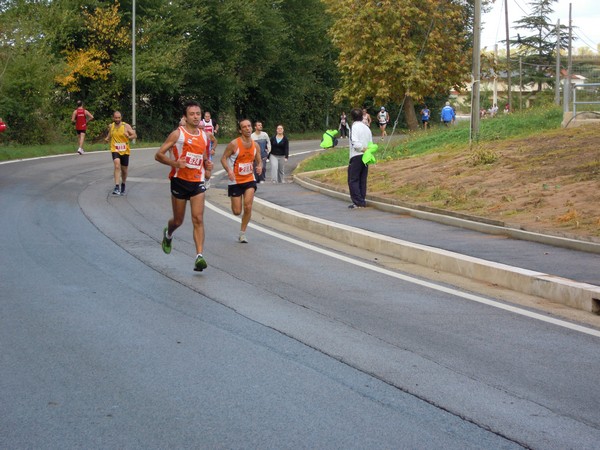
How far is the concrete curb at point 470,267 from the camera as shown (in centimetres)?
894

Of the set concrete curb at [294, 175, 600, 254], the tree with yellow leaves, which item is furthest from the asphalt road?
the tree with yellow leaves

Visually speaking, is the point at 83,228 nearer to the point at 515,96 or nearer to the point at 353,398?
the point at 353,398

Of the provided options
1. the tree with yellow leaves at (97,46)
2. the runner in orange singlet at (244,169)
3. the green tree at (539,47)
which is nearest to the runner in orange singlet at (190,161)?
the runner in orange singlet at (244,169)

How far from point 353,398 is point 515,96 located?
336 ft

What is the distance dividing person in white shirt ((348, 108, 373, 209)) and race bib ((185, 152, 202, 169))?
7.09 metres

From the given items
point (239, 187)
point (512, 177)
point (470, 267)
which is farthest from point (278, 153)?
point (470, 267)

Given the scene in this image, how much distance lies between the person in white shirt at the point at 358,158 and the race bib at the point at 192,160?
279 inches

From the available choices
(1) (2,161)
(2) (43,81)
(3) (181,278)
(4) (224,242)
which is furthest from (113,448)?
(2) (43,81)

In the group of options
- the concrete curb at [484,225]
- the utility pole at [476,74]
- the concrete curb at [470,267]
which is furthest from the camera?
the utility pole at [476,74]

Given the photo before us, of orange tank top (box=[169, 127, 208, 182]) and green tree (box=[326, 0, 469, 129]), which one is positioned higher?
green tree (box=[326, 0, 469, 129])

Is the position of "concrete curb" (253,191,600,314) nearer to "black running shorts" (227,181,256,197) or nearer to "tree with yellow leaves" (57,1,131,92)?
"black running shorts" (227,181,256,197)

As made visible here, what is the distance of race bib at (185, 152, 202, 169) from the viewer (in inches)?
416

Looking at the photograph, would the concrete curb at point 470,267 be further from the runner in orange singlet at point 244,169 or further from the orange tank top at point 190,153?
the orange tank top at point 190,153

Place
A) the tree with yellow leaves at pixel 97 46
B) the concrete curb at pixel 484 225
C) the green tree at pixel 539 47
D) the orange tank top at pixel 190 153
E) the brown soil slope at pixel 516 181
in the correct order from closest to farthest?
the orange tank top at pixel 190 153, the concrete curb at pixel 484 225, the brown soil slope at pixel 516 181, the tree with yellow leaves at pixel 97 46, the green tree at pixel 539 47
